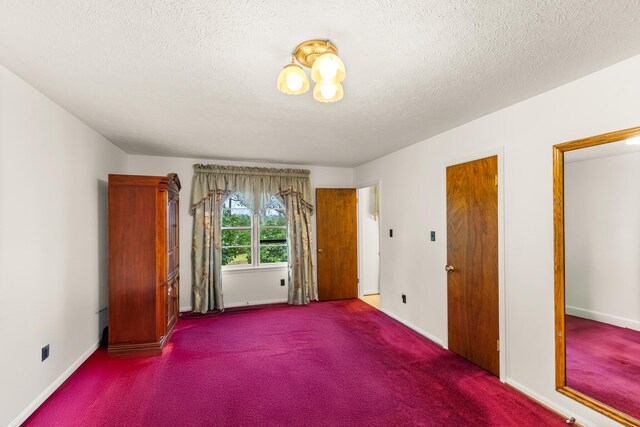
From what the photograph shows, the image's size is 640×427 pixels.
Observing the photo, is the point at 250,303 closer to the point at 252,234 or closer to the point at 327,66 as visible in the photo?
the point at 252,234

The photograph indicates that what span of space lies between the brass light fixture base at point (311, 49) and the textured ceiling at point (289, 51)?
0.14 feet

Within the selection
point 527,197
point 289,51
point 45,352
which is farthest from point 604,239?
point 45,352

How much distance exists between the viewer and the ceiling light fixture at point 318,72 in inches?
57.5

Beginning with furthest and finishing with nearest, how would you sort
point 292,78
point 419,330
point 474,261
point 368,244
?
point 368,244 < point 419,330 < point 474,261 < point 292,78

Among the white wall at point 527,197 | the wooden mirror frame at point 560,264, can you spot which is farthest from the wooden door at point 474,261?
the wooden mirror frame at point 560,264

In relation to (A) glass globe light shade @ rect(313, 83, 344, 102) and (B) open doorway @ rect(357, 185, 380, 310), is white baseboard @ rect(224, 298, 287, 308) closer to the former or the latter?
(B) open doorway @ rect(357, 185, 380, 310)

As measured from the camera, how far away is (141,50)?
1.64 metres

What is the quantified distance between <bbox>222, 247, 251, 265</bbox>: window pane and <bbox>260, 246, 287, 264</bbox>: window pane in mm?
233

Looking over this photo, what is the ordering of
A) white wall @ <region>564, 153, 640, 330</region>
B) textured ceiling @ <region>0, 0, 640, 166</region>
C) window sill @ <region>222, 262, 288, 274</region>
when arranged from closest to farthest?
1. textured ceiling @ <region>0, 0, 640, 166</region>
2. white wall @ <region>564, 153, 640, 330</region>
3. window sill @ <region>222, 262, 288, 274</region>

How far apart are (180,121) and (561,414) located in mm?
3973

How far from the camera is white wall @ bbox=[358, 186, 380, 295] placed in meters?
5.43

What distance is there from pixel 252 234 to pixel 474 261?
339cm

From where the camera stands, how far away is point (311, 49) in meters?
1.60

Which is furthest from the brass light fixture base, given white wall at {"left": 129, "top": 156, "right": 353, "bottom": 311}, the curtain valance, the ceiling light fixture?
white wall at {"left": 129, "top": 156, "right": 353, "bottom": 311}
